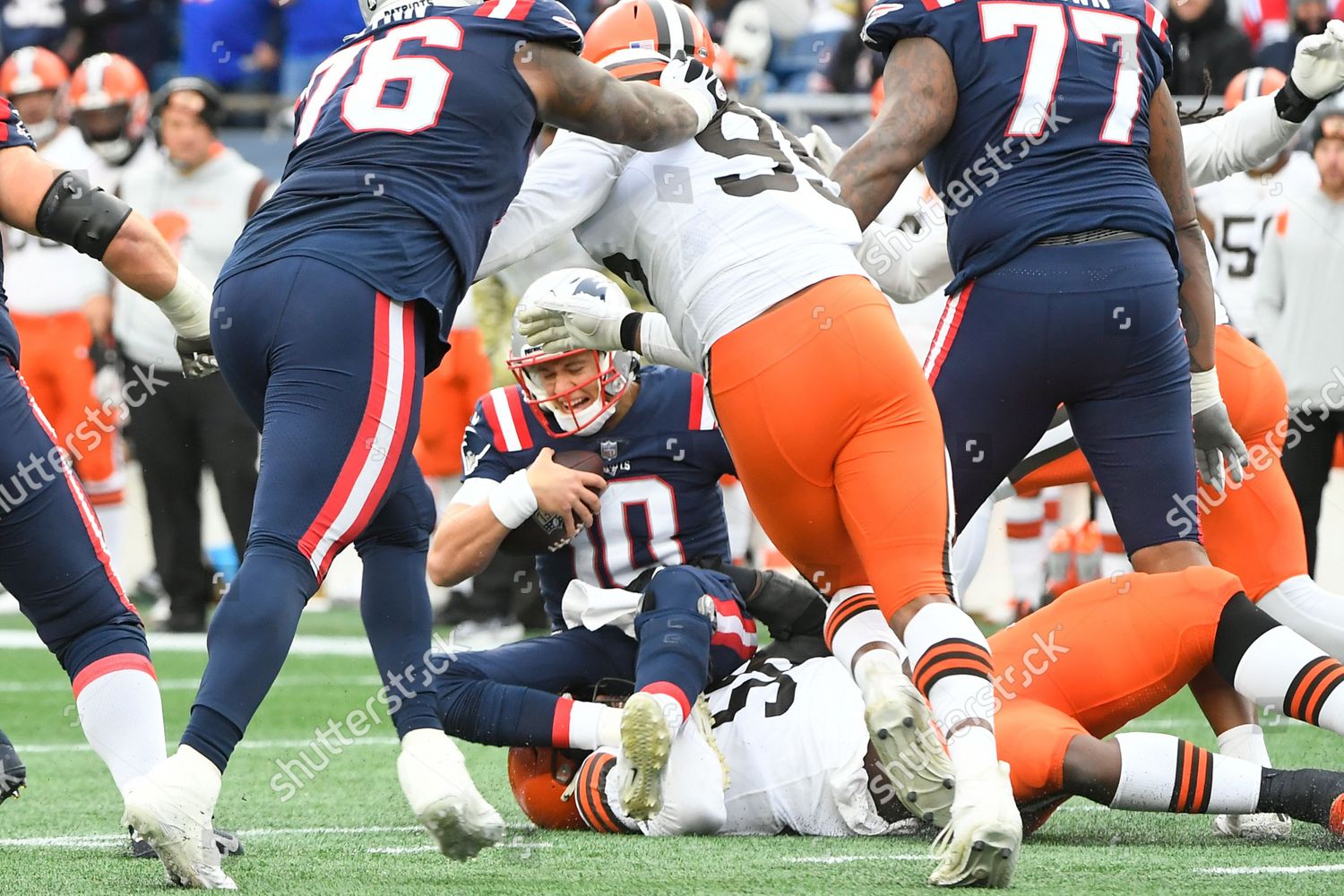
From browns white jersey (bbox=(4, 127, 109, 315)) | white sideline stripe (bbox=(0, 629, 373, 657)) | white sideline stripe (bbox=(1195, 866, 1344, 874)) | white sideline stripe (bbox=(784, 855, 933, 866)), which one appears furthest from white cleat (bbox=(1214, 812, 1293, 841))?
browns white jersey (bbox=(4, 127, 109, 315))

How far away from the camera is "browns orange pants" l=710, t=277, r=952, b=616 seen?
3.19 metres

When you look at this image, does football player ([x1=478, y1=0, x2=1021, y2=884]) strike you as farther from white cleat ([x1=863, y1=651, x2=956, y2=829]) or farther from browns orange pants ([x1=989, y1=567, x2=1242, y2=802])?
browns orange pants ([x1=989, y1=567, x2=1242, y2=802])

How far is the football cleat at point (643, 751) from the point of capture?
3.42 meters

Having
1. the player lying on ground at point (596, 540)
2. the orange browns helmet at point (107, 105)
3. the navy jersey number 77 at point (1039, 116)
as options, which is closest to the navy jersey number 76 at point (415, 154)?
the player lying on ground at point (596, 540)

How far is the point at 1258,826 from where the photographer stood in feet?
11.9

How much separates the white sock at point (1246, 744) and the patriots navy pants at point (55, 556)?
2.12 m

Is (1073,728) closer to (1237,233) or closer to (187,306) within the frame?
(187,306)

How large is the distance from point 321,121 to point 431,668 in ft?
3.24

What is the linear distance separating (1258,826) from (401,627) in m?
1.71

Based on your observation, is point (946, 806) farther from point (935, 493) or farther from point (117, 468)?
point (117, 468)

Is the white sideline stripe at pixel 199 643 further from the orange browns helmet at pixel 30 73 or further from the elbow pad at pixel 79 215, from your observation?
the elbow pad at pixel 79 215

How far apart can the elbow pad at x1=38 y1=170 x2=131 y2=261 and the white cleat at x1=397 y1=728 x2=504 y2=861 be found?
3.52 feet

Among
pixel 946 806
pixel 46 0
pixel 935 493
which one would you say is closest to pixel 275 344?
pixel 935 493

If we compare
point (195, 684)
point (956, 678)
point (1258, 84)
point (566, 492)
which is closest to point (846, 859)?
point (956, 678)
